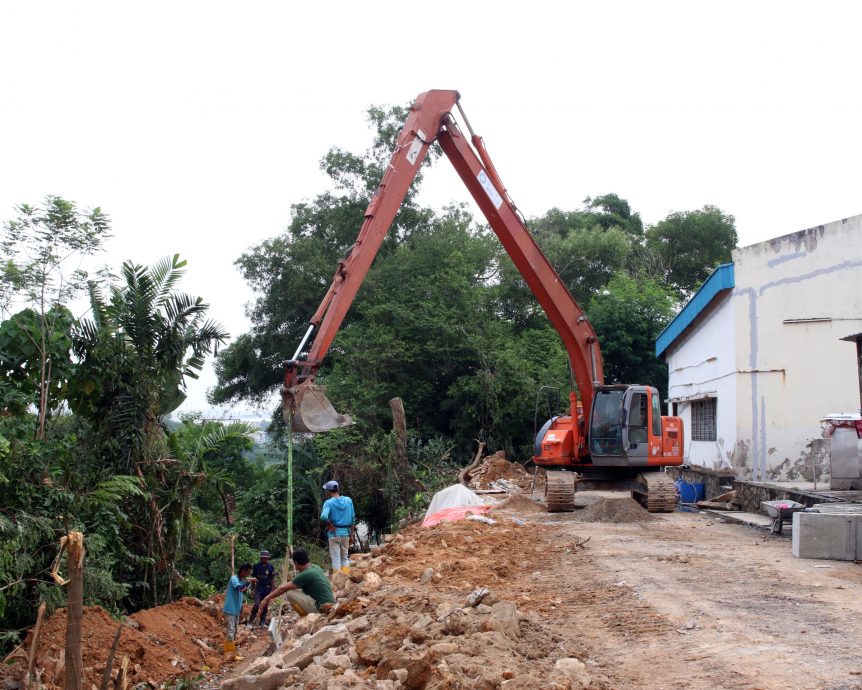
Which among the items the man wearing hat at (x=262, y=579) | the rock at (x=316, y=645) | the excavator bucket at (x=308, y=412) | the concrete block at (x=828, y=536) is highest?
the excavator bucket at (x=308, y=412)

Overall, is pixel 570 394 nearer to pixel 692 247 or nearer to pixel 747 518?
pixel 747 518

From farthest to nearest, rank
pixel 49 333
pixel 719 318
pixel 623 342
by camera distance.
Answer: pixel 623 342, pixel 719 318, pixel 49 333

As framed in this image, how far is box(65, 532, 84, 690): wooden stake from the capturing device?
7516 mm

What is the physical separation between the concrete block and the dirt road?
0.28 meters

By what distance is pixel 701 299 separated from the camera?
20328 millimetres

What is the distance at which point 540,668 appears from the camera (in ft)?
18.2

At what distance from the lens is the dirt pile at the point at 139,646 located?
10.2m

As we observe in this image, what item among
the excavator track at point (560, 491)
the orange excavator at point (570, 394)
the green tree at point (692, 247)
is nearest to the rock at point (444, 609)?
the orange excavator at point (570, 394)

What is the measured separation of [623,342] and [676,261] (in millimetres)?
14354

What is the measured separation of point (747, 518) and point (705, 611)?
7.80 meters

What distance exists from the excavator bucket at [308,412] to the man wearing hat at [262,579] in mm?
2571

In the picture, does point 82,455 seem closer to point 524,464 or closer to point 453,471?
point 453,471

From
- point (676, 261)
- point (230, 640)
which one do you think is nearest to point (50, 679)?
point (230, 640)

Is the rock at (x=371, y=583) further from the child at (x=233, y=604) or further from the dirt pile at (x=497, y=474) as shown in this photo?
the dirt pile at (x=497, y=474)
